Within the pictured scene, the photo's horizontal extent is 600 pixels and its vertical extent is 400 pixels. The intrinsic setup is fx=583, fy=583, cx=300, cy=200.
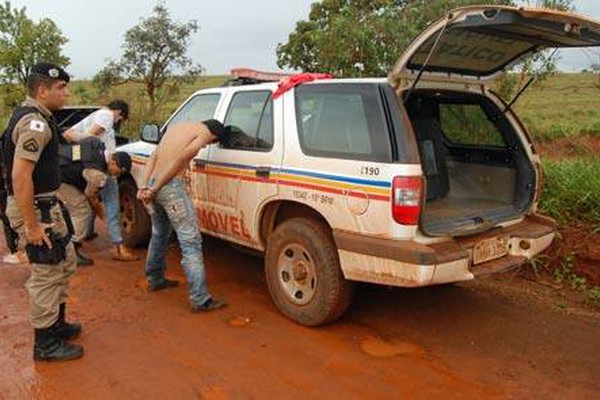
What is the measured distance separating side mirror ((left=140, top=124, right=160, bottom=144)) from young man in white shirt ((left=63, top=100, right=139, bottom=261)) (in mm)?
582

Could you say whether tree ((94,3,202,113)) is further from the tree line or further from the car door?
the car door

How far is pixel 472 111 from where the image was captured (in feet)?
16.4

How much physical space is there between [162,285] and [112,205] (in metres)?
1.30

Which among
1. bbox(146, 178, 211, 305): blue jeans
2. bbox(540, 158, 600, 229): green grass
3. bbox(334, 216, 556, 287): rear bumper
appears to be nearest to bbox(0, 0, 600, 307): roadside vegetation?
bbox(540, 158, 600, 229): green grass

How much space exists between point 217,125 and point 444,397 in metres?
2.64

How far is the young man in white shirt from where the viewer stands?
19.7ft

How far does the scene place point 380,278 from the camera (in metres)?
3.78

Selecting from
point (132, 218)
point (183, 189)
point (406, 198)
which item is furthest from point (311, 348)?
point (132, 218)

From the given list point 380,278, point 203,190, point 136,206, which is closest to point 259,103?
point 203,190

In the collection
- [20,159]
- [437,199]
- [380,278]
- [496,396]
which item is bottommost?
[496,396]

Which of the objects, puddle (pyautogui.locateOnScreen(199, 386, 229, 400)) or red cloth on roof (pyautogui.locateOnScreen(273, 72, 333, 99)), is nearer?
puddle (pyautogui.locateOnScreen(199, 386, 229, 400))

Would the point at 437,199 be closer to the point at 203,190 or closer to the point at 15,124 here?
the point at 203,190

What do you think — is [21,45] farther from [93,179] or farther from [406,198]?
[406,198]

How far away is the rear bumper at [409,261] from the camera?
141 inches
